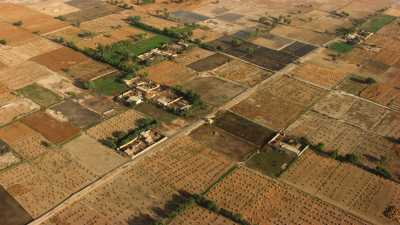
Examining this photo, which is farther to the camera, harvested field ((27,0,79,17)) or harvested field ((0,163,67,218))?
harvested field ((27,0,79,17))

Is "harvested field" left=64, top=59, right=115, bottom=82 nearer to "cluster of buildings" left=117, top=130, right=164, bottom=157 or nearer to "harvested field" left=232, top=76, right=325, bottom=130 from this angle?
"cluster of buildings" left=117, top=130, right=164, bottom=157

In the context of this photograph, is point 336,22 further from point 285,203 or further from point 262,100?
point 285,203

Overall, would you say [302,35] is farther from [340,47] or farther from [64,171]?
[64,171]

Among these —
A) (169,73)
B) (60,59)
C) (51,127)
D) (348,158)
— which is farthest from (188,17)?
(348,158)

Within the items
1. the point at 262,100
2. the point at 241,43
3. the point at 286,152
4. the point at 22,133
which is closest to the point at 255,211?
the point at 286,152

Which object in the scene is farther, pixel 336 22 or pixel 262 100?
pixel 336 22

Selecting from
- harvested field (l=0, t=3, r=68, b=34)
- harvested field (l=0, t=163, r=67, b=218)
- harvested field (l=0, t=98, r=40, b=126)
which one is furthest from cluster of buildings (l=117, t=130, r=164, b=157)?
harvested field (l=0, t=3, r=68, b=34)
